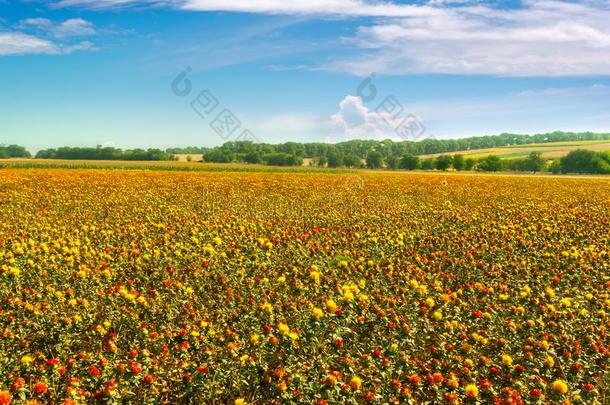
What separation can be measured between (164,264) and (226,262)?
1.05 m

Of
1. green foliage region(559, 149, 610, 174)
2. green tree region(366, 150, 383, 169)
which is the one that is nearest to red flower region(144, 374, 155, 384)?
green tree region(366, 150, 383, 169)

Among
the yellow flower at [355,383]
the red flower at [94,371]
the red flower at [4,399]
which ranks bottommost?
the yellow flower at [355,383]

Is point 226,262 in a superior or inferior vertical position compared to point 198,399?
superior

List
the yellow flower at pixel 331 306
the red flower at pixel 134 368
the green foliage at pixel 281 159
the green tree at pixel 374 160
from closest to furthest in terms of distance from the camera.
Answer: the red flower at pixel 134 368, the yellow flower at pixel 331 306, the green foliage at pixel 281 159, the green tree at pixel 374 160

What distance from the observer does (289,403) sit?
4.04 meters

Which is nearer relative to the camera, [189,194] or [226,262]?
[226,262]

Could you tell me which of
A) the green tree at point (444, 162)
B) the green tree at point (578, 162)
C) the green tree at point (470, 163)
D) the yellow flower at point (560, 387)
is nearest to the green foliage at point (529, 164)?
the green tree at point (578, 162)

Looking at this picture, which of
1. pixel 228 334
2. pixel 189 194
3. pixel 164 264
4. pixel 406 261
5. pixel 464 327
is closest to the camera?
pixel 228 334

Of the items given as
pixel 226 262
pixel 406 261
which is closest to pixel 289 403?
pixel 226 262

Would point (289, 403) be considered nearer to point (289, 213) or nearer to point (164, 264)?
point (164, 264)

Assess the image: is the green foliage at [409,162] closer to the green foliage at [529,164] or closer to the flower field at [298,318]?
the green foliage at [529,164]

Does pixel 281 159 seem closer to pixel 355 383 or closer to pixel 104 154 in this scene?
pixel 104 154

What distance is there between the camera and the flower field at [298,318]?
418 cm

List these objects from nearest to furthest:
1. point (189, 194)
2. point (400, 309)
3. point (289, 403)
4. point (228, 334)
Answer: point (289, 403)
point (228, 334)
point (400, 309)
point (189, 194)
